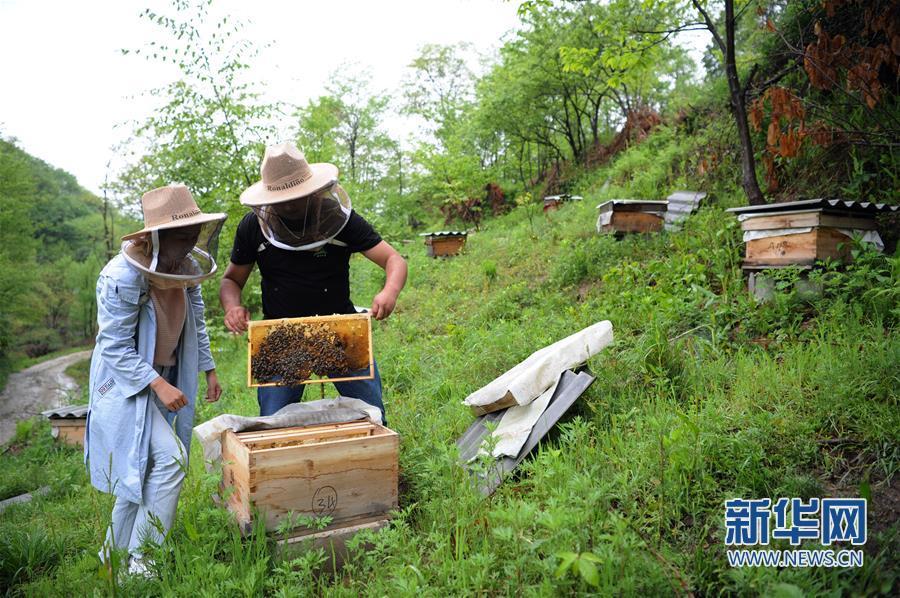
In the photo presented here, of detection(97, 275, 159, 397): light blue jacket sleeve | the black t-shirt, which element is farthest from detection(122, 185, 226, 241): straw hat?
the black t-shirt

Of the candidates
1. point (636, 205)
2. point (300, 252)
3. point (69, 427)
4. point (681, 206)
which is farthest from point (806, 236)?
point (69, 427)

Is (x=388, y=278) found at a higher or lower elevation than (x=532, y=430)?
higher

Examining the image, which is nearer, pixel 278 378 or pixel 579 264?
pixel 278 378

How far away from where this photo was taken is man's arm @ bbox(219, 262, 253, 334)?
350 centimetres

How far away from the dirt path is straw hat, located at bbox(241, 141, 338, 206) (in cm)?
1901

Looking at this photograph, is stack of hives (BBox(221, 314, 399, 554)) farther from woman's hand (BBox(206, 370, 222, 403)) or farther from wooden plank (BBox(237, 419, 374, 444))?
woman's hand (BBox(206, 370, 222, 403))

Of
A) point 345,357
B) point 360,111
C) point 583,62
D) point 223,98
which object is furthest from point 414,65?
point 345,357

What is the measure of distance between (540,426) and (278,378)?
155 centimetres

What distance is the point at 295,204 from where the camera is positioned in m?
3.39

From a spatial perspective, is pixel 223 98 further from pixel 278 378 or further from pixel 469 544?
pixel 469 544

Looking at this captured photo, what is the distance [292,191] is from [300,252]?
0.42 meters

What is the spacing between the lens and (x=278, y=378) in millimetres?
3385

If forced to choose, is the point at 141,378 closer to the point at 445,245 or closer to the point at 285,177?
the point at 285,177

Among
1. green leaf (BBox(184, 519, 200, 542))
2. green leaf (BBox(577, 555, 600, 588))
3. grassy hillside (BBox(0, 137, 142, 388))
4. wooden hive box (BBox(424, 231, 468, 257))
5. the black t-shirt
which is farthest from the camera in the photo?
grassy hillside (BBox(0, 137, 142, 388))
